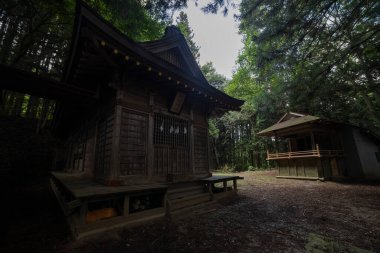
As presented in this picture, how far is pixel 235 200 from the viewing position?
7.45 m

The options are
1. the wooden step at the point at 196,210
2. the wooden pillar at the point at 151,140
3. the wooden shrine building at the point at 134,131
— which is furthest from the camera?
the wooden pillar at the point at 151,140

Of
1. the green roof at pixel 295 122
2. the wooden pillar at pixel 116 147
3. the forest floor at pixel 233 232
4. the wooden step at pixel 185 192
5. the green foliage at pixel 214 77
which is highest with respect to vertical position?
the green foliage at pixel 214 77

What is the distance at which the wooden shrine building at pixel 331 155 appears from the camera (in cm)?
1318

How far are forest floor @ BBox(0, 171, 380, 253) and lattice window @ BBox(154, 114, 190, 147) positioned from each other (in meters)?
2.73

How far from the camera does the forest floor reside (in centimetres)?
356

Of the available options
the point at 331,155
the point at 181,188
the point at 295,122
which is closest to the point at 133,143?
the point at 181,188

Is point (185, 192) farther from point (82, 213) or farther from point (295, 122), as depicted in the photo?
point (295, 122)

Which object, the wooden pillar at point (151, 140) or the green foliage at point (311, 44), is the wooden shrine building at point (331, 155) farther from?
the wooden pillar at point (151, 140)

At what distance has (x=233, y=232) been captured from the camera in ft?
14.2

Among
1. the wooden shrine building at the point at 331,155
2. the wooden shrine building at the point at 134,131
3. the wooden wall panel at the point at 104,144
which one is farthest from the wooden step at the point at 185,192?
the wooden shrine building at the point at 331,155

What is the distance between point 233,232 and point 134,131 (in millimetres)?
4009

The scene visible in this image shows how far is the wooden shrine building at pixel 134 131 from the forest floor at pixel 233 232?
1.43 ft

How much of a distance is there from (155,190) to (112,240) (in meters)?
1.64

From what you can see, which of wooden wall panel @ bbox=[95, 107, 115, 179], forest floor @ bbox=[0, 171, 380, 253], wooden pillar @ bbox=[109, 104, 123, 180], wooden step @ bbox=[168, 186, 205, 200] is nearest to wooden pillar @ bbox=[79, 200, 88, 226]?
forest floor @ bbox=[0, 171, 380, 253]
